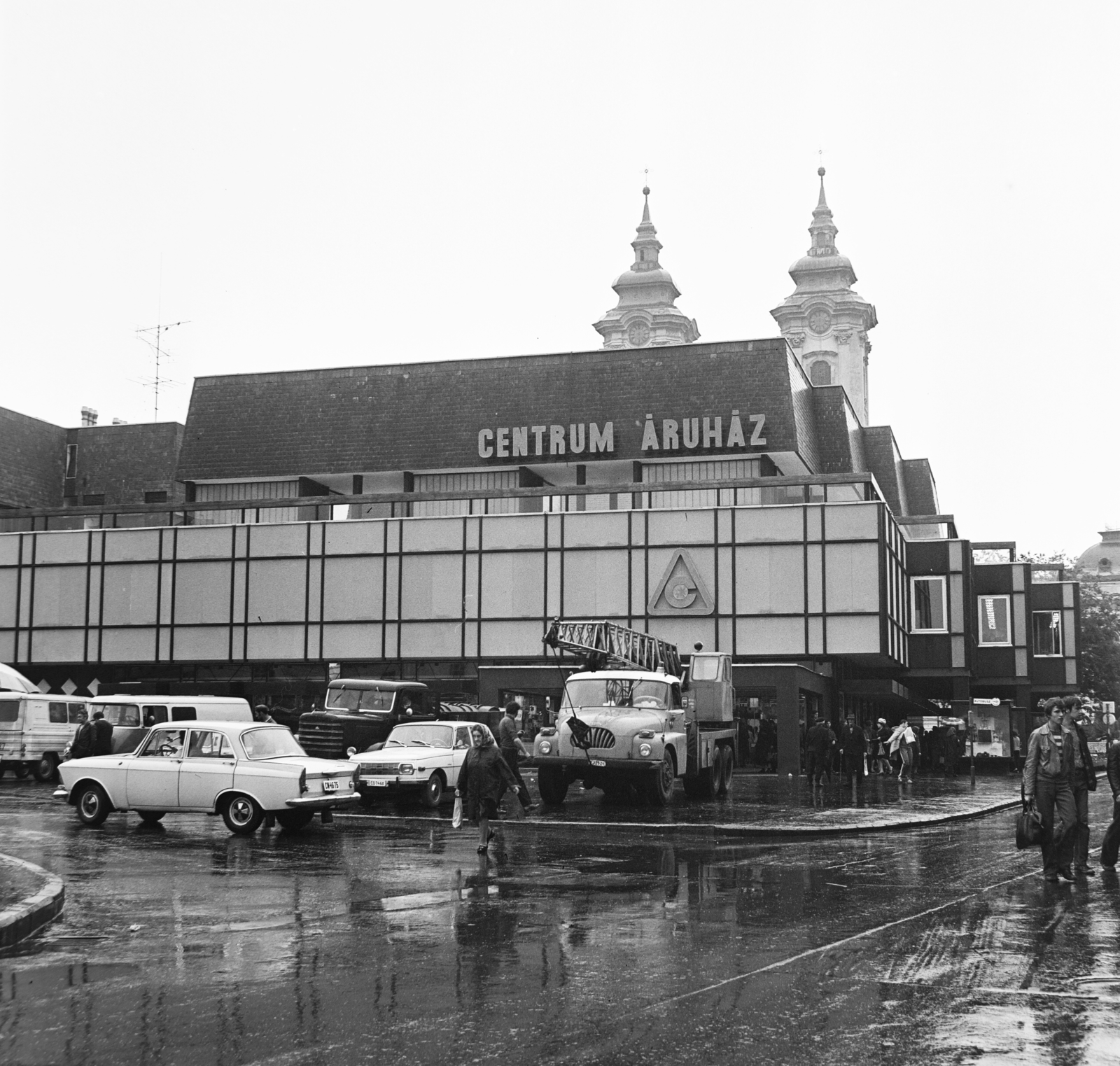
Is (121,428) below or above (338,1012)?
above

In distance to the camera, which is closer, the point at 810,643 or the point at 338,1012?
the point at 338,1012

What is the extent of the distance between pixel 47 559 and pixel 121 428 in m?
13.4

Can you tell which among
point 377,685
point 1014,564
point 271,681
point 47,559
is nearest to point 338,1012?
point 377,685

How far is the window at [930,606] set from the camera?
2235 inches

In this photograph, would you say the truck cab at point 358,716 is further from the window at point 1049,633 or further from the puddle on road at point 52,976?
the window at point 1049,633

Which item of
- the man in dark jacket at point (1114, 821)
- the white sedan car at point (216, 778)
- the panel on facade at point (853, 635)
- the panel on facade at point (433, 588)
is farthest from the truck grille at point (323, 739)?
the panel on facade at point (853, 635)

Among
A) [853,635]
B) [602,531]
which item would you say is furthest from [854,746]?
[602,531]

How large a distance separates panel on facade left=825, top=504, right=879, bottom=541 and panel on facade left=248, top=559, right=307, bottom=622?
18182mm

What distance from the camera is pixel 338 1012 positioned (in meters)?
7.95

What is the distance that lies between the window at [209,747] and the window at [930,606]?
41.5 meters

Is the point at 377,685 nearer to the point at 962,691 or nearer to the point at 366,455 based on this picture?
the point at 366,455

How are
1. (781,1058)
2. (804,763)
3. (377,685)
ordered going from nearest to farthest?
(781,1058)
(377,685)
(804,763)

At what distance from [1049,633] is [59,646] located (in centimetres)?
4452

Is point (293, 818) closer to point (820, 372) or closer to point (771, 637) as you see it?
point (771, 637)
